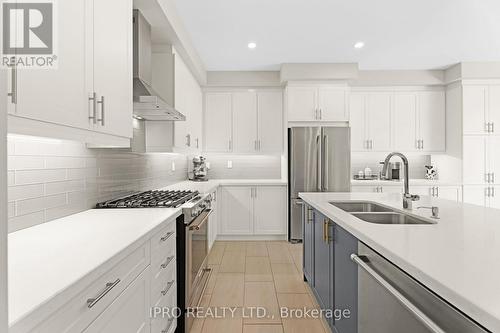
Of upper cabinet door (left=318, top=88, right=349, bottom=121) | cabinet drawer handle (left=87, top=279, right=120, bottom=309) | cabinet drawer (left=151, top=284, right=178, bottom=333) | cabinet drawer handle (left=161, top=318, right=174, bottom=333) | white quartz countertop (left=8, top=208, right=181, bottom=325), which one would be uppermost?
upper cabinet door (left=318, top=88, right=349, bottom=121)

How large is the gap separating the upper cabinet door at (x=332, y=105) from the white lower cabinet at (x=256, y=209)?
4.41 feet

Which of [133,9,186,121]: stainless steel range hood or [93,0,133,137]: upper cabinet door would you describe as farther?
[133,9,186,121]: stainless steel range hood

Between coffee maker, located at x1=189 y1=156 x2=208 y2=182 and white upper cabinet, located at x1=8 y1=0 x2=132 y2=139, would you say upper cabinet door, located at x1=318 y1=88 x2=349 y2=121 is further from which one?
white upper cabinet, located at x1=8 y1=0 x2=132 y2=139

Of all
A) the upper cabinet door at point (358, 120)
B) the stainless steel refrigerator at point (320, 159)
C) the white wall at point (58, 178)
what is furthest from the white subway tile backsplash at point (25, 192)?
the upper cabinet door at point (358, 120)

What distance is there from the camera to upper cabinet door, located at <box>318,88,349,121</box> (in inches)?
207

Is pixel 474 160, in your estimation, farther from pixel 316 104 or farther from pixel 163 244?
pixel 163 244

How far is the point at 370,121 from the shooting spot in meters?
5.68

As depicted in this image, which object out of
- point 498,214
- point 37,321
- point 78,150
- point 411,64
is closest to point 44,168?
point 78,150

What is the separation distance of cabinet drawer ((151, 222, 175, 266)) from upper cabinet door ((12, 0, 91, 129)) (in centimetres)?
71

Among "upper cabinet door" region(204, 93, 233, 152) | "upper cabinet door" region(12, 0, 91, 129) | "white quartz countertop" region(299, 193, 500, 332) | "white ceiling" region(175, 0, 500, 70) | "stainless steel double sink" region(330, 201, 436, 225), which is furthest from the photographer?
"upper cabinet door" region(204, 93, 233, 152)

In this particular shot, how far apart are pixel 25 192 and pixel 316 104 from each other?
4.35 meters

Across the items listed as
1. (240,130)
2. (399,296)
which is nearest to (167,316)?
(399,296)

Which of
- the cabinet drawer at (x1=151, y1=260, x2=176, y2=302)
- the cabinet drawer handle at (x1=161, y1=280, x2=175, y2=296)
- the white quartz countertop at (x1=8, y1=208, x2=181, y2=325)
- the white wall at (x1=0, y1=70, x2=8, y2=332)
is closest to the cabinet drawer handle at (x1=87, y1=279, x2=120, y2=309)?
the white quartz countertop at (x1=8, y1=208, x2=181, y2=325)

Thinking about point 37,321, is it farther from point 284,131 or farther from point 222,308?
point 284,131
